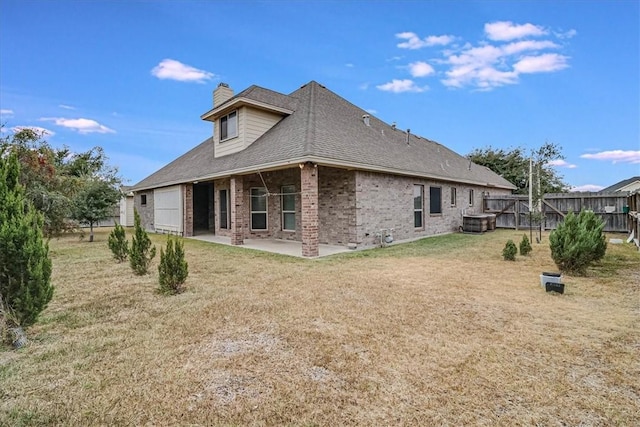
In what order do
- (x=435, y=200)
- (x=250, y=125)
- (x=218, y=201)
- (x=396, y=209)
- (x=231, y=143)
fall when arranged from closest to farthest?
(x=396, y=209) < (x=250, y=125) < (x=231, y=143) < (x=218, y=201) < (x=435, y=200)

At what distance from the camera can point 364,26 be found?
11672mm

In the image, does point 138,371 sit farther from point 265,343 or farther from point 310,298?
point 310,298

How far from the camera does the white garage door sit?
15.3 metres

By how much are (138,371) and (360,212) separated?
809 centimetres

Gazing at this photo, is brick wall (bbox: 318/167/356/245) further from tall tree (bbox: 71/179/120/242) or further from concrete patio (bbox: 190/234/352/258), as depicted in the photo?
tall tree (bbox: 71/179/120/242)

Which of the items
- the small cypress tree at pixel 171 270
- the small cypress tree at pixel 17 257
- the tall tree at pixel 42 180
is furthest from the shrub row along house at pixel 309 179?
the small cypress tree at pixel 17 257

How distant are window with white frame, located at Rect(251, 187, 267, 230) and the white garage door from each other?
4.23 m

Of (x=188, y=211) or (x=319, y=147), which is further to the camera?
(x=188, y=211)

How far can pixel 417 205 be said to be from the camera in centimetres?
1356

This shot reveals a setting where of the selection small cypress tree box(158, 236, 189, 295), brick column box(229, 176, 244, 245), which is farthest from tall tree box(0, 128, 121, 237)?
small cypress tree box(158, 236, 189, 295)

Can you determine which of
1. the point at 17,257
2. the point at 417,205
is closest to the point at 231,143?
the point at 417,205

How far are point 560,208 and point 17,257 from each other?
19841 millimetres

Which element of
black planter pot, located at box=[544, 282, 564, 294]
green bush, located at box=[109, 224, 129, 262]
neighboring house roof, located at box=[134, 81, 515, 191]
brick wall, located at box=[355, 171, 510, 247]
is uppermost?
neighboring house roof, located at box=[134, 81, 515, 191]

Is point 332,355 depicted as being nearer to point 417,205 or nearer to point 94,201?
point 417,205
